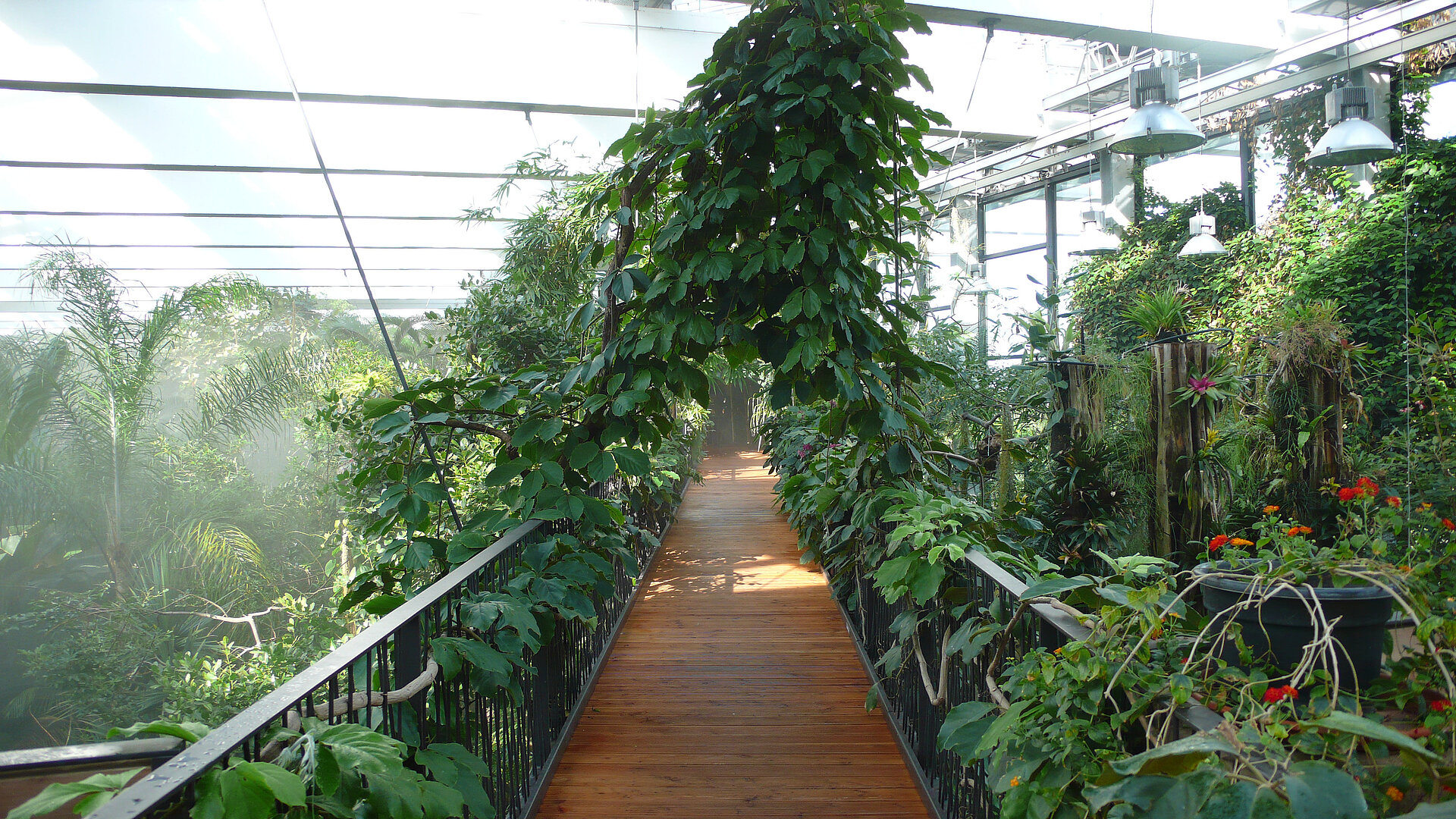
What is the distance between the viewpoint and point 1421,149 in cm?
556

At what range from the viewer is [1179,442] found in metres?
3.51

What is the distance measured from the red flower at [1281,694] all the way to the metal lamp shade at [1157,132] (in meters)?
3.98

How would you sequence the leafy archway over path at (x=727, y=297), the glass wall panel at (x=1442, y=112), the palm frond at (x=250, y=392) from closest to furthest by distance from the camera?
the leafy archway over path at (x=727, y=297), the palm frond at (x=250, y=392), the glass wall panel at (x=1442, y=112)

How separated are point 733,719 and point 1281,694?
7.31 ft

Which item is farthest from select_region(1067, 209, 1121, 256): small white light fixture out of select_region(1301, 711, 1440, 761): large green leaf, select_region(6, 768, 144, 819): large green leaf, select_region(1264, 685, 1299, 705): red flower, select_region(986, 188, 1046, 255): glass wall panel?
select_region(6, 768, 144, 819): large green leaf

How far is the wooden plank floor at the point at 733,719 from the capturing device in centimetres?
228

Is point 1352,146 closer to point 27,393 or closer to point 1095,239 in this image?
point 1095,239

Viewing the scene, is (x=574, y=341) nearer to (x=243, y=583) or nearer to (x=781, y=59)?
(x=781, y=59)

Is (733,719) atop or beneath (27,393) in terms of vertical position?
beneath

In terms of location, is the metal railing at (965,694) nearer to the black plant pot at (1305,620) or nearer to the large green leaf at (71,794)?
the black plant pot at (1305,620)

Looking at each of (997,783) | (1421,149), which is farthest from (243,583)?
(1421,149)

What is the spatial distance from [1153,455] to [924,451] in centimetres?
174

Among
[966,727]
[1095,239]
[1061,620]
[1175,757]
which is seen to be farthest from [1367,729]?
[1095,239]

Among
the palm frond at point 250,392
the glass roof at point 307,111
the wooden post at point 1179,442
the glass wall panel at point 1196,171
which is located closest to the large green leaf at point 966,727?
the wooden post at point 1179,442
